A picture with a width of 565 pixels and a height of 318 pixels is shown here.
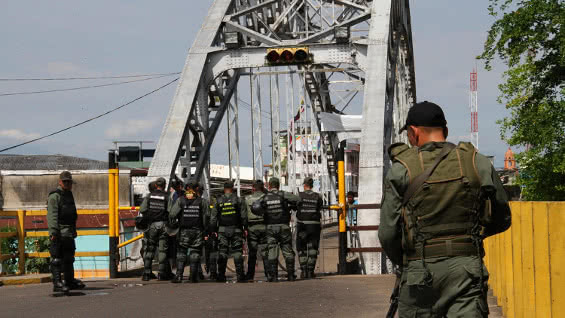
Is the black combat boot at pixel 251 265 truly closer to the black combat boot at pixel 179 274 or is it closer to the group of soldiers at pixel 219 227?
the group of soldiers at pixel 219 227

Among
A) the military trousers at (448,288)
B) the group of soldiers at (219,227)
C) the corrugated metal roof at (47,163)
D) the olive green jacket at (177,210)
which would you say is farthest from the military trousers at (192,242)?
the corrugated metal roof at (47,163)

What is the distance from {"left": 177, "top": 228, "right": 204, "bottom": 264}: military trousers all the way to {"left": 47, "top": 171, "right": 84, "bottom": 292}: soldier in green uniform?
2161 millimetres

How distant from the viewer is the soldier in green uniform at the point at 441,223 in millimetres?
4695

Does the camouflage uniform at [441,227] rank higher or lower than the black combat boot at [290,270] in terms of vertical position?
higher

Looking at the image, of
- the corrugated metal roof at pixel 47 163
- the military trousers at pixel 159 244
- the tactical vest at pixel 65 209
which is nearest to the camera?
the tactical vest at pixel 65 209

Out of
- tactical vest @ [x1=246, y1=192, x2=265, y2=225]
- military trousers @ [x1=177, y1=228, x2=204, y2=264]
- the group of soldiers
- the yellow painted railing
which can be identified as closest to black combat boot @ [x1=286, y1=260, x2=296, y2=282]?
the group of soldiers

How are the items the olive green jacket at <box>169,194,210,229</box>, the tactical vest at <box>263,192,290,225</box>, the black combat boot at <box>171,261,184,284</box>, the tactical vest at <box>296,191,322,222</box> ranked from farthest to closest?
1. the tactical vest at <box>296,191,322,222</box>
2. the olive green jacket at <box>169,194,210,229</box>
3. the tactical vest at <box>263,192,290,225</box>
4. the black combat boot at <box>171,261,184,284</box>

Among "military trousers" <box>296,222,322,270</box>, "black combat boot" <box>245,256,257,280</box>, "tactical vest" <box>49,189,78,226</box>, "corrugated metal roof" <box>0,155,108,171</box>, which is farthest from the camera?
"corrugated metal roof" <box>0,155,108,171</box>

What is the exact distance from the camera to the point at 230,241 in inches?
577

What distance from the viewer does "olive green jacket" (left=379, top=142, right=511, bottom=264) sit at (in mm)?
4746

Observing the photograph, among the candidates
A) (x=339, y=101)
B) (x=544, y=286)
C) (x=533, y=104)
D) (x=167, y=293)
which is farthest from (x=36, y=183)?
(x=544, y=286)

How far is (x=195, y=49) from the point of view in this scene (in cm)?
1952

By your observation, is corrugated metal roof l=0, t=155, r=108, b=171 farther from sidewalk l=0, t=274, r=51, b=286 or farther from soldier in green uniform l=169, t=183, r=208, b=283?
soldier in green uniform l=169, t=183, r=208, b=283

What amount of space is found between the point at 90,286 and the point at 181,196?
2.15 m
